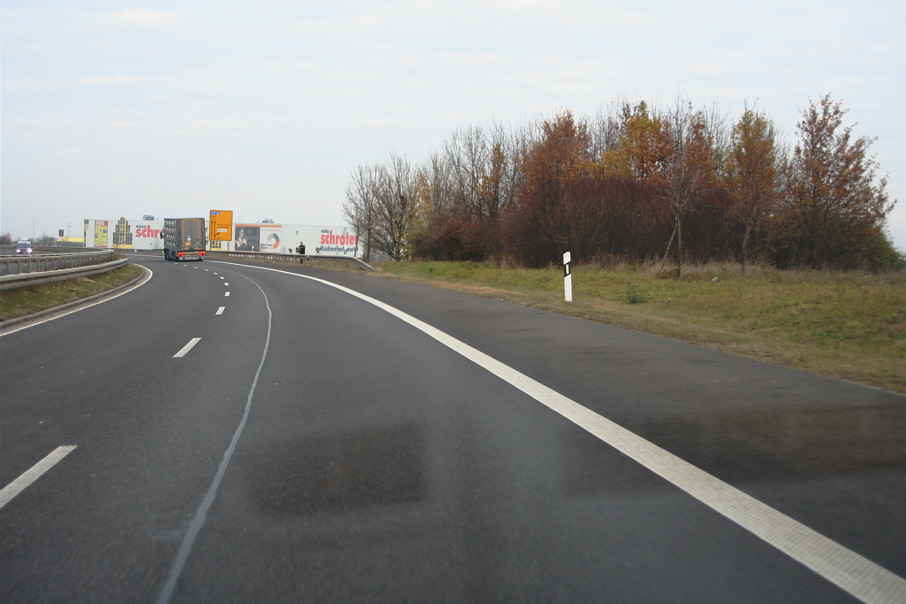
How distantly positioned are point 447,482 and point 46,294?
18.4 metres

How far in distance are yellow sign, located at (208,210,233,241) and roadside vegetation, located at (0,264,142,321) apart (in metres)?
39.0

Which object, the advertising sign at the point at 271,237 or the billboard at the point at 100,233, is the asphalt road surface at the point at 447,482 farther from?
the billboard at the point at 100,233

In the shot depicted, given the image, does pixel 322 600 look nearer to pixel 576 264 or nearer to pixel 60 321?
pixel 60 321

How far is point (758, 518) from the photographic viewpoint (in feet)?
11.8

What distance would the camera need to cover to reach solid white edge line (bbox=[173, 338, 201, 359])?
952cm

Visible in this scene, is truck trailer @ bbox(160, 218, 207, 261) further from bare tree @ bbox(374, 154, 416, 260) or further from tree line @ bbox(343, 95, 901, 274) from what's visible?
tree line @ bbox(343, 95, 901, 274)

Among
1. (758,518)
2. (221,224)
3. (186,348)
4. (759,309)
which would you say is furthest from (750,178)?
(221,224)

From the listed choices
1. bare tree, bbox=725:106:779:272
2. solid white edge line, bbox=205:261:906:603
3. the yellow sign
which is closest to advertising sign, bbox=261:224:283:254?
the yellow sign

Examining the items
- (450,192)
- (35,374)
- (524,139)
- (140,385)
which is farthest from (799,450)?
(450,192)

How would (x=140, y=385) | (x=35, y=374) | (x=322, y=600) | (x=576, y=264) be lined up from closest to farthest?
(x=322, y=600)
(x=140, y=385)
(x=35, y=374)
(x=576, y=264)

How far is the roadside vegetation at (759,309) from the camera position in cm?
956

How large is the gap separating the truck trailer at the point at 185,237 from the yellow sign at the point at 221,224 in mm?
5432

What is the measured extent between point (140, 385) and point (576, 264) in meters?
25.0

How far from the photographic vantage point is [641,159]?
36.8m
